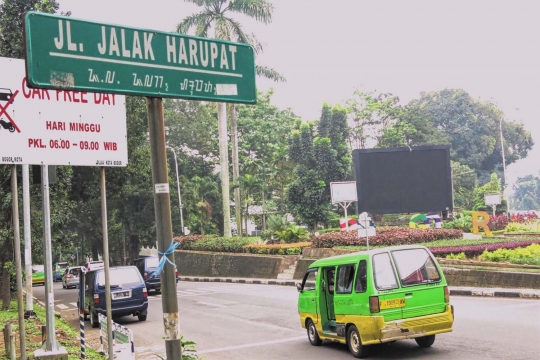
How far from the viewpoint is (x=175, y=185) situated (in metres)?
49.0

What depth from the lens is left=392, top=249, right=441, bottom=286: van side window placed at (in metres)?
10.6

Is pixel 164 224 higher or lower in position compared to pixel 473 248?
higher

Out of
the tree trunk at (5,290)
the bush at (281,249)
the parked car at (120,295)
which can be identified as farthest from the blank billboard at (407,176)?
the tree trunk at (5,290)

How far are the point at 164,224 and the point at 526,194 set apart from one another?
471 ft

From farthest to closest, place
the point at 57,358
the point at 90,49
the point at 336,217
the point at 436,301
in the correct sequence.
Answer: the point at 336,217 < the point at 436,301 < the point at 57,358 < the point at 90,49

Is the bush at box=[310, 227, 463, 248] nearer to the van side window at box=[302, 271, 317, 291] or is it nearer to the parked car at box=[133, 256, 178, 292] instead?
the parked car at box=[133, 256, 178, 292]

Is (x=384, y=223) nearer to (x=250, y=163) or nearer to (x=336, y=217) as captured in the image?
(x=336, y=217)

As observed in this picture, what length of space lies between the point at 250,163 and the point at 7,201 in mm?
33554

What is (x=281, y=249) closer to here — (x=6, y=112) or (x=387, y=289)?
(x=387, y=289)

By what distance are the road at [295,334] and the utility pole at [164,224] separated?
6.57 metres

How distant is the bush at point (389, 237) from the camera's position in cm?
2925

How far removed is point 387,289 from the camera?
1036cm

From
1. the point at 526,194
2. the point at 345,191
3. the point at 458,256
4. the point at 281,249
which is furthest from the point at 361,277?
the point at 526,194

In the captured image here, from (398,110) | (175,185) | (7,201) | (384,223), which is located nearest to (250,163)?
(175,185)
